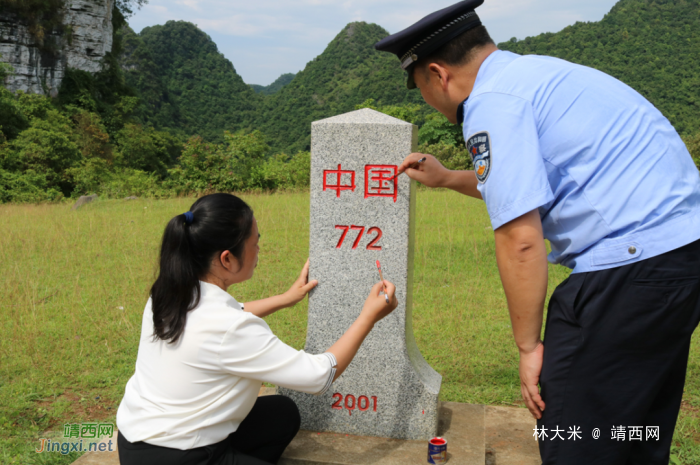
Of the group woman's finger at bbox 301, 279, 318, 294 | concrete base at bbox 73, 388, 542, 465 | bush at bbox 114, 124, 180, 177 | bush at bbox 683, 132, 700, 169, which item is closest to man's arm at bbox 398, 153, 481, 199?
woman's finger at bbox 301, 279, 318, 294

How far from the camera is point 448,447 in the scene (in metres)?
2.63

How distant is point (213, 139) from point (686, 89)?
2834 cm

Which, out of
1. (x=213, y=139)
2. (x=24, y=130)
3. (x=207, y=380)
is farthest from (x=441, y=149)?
(x=213, y=139)

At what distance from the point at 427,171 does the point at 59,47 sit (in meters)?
28.3

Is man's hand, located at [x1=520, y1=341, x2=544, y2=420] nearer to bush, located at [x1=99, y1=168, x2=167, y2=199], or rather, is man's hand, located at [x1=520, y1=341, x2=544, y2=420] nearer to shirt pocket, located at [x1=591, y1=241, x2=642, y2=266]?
shirt pocket, located at [x1=591, y1=241, x2=642, y2=266]

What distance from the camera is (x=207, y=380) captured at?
180 cm

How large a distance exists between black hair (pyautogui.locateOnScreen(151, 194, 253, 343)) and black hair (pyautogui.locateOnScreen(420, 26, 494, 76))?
2.79 ft

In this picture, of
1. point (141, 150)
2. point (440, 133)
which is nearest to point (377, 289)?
point (440, 133)

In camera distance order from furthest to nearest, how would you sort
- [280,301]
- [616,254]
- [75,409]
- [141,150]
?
[141,150]
[75,409]
[280,301]
[616,254]

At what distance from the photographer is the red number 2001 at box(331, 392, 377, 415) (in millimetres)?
2805

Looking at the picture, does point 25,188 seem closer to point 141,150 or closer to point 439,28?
point 141,150

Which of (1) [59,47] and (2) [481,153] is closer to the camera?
(2) [481,153]

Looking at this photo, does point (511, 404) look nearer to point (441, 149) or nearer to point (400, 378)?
point (400, 378)

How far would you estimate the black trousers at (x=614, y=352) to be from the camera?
54.4 inches
